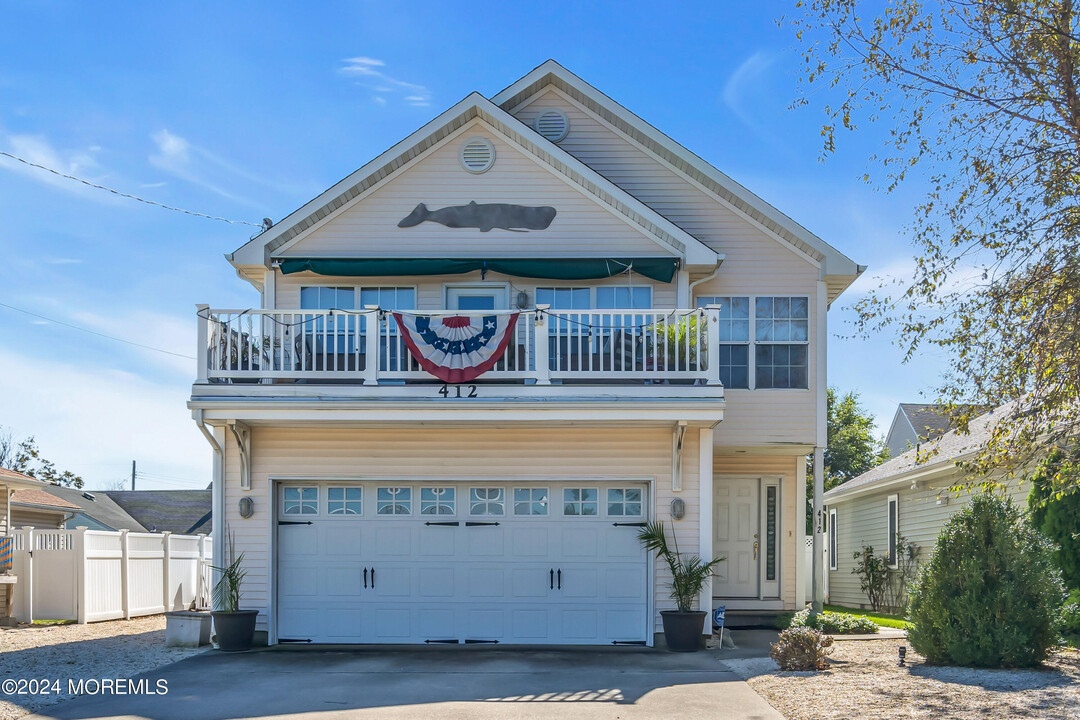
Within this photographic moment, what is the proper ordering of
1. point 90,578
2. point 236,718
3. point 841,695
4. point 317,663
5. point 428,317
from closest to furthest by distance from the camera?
1. point 236,718
2. point 841,695
3. point 317,663
4. point 428,317
5. point 90,578

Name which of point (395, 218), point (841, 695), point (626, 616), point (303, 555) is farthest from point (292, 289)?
point (841, 695)

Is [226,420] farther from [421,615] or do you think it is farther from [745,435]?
[745,435]

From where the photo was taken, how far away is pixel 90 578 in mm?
17375

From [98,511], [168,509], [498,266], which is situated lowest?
[168,509]

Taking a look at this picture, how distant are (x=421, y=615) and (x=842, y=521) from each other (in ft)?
48.7

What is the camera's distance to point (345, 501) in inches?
554

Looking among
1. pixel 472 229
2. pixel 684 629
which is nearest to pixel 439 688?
pixel 684 629

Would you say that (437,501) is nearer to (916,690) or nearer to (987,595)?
(916,690)

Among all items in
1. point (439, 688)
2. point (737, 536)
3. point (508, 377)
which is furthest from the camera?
point (737, 536)

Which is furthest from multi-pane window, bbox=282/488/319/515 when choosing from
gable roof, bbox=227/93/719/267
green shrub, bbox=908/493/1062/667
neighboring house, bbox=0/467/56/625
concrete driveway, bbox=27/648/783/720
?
green shrub, bbox=908/493/1062/667

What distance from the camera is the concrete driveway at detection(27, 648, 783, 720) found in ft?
30.0

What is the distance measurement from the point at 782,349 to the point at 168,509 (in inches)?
1403

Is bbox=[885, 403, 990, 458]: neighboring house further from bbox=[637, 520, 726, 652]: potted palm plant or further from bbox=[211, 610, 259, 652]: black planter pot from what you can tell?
bbox=[211, 610, 259, 652]: black planter pot

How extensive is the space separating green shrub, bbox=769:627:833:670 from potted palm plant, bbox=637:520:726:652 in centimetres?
190
